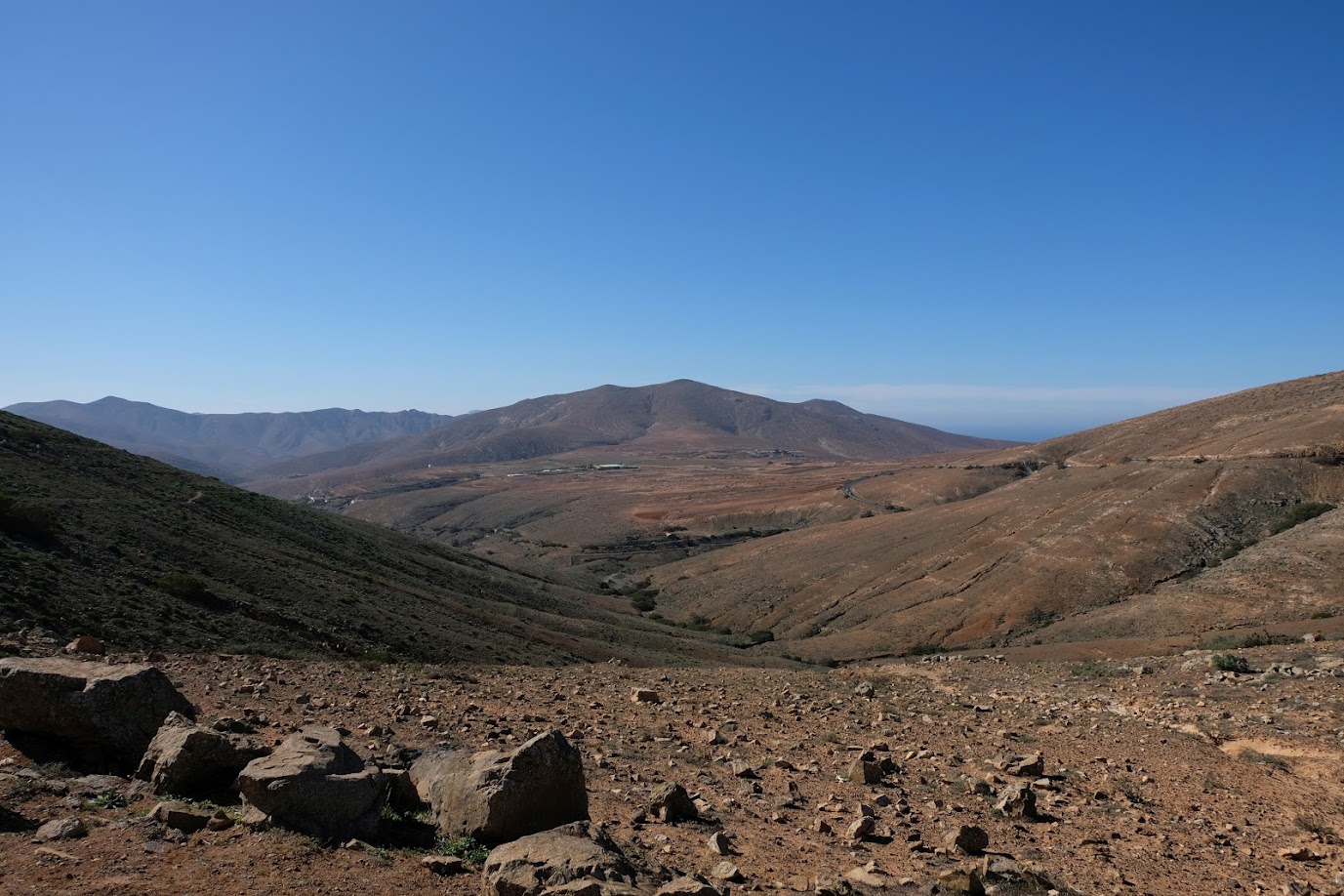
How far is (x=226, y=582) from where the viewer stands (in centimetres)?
2594

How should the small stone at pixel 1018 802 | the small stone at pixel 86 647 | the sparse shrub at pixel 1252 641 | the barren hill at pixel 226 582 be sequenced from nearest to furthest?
the small stone at pixel 1018 802
the small stone at pixel 86 647
the barren hill at pixel 226 582
the sparse shrub at pixel 1252 641

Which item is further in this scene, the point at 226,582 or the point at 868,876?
the point at 226,582

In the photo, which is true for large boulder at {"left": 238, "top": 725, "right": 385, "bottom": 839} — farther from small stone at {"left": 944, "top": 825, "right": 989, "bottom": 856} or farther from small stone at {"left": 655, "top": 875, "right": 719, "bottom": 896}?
small stone at {"left": 944, "top": 825, "right": 989, "bottom": 856}

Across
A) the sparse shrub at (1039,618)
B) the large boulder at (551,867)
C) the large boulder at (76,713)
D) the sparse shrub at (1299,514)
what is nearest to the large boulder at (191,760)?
the large boulder at (76,713)

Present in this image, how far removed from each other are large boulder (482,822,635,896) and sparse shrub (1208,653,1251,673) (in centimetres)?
1819

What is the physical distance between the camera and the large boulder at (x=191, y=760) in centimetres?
786

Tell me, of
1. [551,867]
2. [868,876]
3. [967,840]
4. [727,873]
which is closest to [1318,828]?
[967,840]

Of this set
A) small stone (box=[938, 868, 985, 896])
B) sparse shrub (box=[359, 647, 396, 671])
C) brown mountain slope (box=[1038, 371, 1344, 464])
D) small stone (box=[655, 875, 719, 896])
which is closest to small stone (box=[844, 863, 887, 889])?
small stone (box=[938, 868, 985, 896])

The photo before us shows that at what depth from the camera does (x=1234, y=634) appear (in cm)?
2841

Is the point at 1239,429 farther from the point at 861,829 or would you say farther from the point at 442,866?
the point at 442,866

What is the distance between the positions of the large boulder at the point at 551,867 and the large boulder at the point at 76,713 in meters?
5.24

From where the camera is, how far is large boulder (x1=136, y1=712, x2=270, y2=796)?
786 centimetres

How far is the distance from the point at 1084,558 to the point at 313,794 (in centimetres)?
5145

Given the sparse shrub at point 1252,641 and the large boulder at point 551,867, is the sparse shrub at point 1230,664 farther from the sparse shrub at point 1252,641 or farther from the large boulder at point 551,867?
the large boulder at point 551,867
